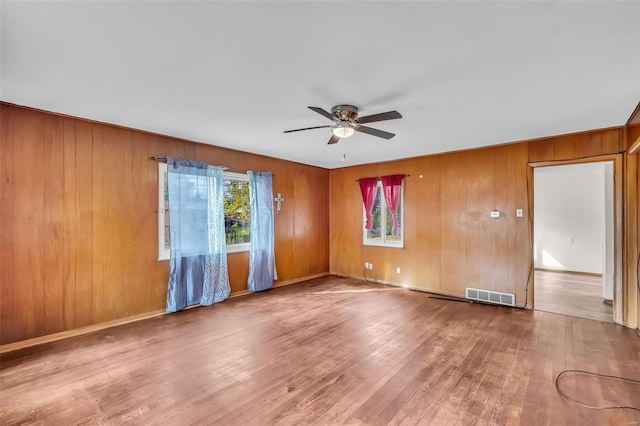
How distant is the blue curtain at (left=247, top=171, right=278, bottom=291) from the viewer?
5184mm

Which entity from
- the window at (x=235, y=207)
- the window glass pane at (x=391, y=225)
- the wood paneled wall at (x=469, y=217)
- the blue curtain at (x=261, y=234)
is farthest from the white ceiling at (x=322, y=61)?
the window glass pane at (x=391, y=225)

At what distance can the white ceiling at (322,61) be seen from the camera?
5.36 feet

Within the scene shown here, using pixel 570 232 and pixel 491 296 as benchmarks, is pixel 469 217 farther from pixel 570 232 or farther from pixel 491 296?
pixel 570 232

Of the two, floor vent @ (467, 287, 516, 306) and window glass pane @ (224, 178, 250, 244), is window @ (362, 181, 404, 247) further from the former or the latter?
window glass pane @ (224, 178, 250, 244)

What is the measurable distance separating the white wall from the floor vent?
3.42 metres

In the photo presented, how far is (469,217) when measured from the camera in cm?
489

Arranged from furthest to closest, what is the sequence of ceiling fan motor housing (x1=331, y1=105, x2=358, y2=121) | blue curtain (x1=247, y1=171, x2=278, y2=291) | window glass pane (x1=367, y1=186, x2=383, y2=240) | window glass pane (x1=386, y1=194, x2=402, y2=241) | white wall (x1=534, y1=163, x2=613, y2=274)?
1. white wall (x1=534, y1=163, x2=613, y2=274)
2. window glass pane (x1=367, y1=186, x2=383, y2=240)
3. window glass pane (x1=386, y1=194, x2=402, y2=241)
4. blue curtain (x1=247, y1=171, x2=278, y2=291)
5. ceiling fan motor housing (x1=331, y1=105, x2=358, y2=121)

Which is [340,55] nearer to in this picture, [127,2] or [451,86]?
[451,86]

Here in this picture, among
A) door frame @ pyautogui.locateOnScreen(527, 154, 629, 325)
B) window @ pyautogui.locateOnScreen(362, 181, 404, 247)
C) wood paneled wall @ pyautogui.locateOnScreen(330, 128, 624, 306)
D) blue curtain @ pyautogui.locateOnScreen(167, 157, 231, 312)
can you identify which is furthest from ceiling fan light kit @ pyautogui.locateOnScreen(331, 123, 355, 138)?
door frame @ pyautogui.locateOnScreen(527, 154, 629, 325)

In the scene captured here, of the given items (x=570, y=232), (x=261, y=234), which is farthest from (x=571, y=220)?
(x=261, y=234)

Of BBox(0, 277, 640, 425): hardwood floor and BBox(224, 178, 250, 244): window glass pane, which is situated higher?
BBox(224, 178, 250, 244): window glass pane

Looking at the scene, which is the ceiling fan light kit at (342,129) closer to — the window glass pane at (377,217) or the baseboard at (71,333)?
the window glass pane at (377,217)

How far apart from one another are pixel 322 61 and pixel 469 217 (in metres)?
3.93

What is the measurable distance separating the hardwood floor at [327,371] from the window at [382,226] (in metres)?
1.99
